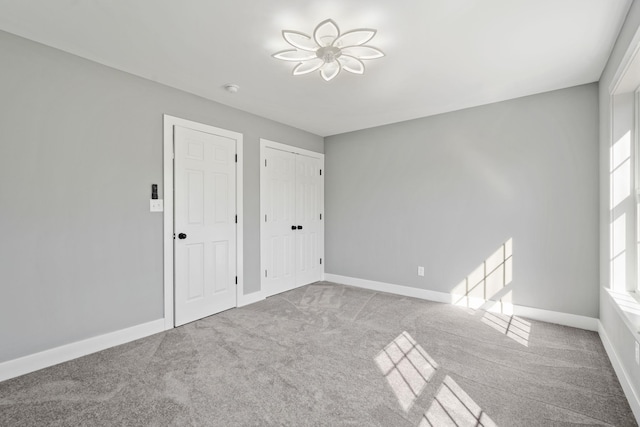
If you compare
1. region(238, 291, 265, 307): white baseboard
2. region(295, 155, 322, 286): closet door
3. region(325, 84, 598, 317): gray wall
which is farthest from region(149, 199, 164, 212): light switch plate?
region(325, 84, 598, 317): gray wall

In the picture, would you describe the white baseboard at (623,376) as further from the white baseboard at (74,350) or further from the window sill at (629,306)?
the white baseboard at (74,350)

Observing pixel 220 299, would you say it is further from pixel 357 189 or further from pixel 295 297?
pixel 357 189

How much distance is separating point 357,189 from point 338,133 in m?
1.01

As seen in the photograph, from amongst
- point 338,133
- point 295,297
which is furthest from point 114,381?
point 338,133

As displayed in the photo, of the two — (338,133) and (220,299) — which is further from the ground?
(338,133)

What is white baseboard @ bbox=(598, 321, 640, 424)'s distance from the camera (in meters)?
1.75

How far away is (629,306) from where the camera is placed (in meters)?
2.04

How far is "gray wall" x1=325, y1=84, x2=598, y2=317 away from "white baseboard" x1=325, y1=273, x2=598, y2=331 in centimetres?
6

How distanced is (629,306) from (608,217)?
84cm

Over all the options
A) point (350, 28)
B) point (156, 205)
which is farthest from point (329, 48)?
point (156, 205)

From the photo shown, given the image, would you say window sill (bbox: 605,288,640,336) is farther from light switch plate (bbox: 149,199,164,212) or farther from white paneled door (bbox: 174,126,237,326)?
light switch plate (bbox: 149,199,164,212)

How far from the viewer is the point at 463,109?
3.76 metres

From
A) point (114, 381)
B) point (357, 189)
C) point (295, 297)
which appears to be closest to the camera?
point (114, 381)

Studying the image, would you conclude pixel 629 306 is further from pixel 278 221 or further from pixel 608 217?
pixel 278 221
